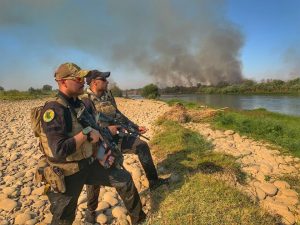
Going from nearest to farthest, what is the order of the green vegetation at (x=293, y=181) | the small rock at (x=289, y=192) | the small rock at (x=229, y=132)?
the small rock at (x=289, y=192) < the green vegetation at (x=293, y=181) < the small rock at (x=229, y=132)

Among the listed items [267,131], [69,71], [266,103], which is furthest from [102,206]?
[266,103]

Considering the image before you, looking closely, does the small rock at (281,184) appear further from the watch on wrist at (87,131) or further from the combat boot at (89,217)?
the watch on wrist at (87,131)

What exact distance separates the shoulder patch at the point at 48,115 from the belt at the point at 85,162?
2.46 feet

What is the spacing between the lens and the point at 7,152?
10242 mm

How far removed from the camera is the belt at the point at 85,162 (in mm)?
4281

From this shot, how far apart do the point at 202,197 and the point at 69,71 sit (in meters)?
2.96

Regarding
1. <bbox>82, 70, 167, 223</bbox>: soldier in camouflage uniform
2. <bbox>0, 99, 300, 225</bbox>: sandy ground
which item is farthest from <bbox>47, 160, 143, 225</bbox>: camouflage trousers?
<bbox>82, 70, 167, 223</bbox>: soldier in camouflage uniform

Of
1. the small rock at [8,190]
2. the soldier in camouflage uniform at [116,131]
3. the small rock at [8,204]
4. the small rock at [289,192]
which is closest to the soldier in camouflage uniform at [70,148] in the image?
the soldier in camouflage uniform at [116,131]

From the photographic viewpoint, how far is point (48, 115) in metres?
3.92

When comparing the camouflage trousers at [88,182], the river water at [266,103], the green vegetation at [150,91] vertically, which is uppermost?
the camouflage trousers at [88,182]

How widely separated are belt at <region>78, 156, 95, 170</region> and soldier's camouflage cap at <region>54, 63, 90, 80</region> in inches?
45.3

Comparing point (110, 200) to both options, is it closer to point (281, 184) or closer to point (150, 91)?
point (281, 184)

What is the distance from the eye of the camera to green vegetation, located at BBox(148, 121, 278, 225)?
473cm

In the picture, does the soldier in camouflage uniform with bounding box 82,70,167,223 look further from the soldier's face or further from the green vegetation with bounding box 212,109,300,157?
the green vegetation with bounding box 212,109,300,157
